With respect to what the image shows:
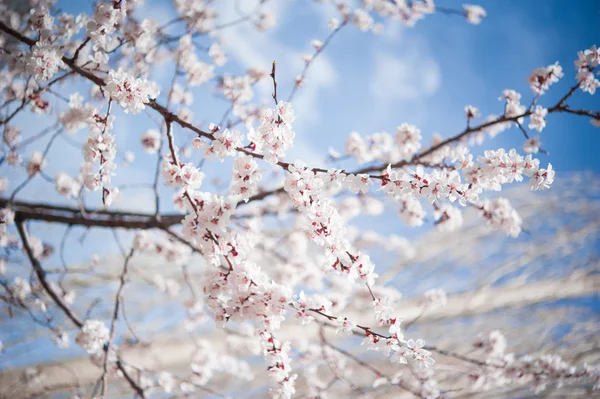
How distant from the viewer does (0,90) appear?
8.75 feet

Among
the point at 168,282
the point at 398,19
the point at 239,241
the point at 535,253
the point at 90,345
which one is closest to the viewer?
the point at 239,241

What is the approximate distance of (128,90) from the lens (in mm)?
1258

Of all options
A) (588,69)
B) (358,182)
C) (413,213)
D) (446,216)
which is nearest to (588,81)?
(588,69)

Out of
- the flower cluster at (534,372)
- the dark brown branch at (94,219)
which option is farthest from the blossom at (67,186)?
the flower cluster at (534,372)

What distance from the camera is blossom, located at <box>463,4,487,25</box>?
115 inches

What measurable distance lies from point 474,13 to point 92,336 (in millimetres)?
3857

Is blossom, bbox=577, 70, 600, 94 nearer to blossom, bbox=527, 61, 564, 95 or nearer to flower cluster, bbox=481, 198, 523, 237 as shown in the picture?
blossom, bbox=527, 61, 564, 95

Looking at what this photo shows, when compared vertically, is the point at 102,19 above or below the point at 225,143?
above

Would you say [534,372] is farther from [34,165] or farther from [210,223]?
[34,165]

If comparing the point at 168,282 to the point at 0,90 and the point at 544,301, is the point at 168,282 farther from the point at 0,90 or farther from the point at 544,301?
the point at 544,301

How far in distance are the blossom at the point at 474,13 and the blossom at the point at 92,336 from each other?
148 inches

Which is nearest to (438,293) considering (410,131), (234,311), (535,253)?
(410,131)

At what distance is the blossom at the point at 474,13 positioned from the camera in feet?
9.61

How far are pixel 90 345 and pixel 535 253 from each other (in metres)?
8.13
